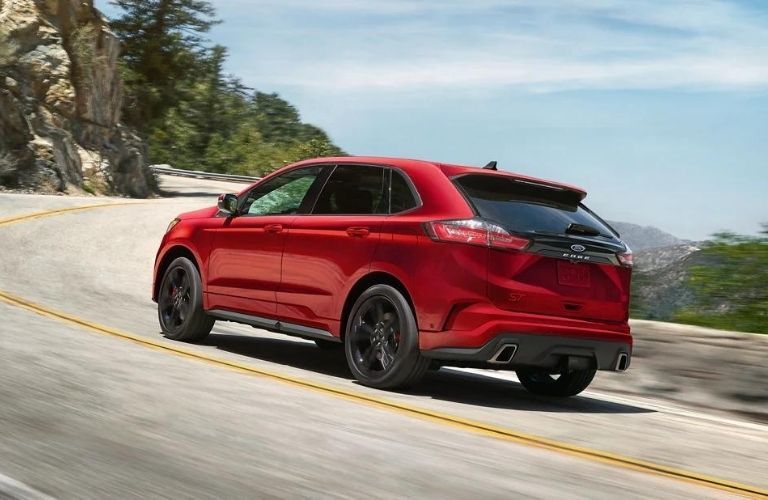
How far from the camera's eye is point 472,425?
6664 millimetres

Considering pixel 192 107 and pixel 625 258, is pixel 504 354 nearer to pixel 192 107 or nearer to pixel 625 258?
pixel 625 258

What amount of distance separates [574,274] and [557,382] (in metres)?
1.53

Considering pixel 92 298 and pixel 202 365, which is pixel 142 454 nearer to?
pixel 202 365

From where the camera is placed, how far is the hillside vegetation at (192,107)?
56.2 m

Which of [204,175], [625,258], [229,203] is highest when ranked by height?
[229,203]

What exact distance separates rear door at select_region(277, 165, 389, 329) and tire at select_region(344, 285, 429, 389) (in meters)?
0.27

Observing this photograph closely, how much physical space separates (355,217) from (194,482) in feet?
13.6

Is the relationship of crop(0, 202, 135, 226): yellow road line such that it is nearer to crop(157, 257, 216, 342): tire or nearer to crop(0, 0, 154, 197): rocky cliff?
crop(0, 0, 154, 197): rocky cliff

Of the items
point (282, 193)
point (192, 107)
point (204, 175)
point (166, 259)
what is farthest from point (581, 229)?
point (192, 107)

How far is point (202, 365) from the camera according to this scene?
8.38 meters

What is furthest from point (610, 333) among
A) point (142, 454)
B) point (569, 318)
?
point (142, 454)

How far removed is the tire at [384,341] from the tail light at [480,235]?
634 millimetres

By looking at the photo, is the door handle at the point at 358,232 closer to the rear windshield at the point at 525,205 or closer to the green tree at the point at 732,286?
the rear windshield at the point at 525,205

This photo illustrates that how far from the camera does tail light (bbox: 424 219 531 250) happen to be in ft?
24.7
